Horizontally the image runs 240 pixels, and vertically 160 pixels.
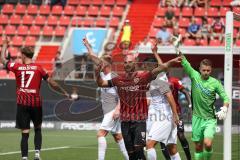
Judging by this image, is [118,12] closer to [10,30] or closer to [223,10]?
[223,10]

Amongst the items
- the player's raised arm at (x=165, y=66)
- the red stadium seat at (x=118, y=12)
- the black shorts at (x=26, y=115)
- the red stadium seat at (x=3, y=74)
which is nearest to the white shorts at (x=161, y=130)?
the player's raised arm at (x=165, y=66)

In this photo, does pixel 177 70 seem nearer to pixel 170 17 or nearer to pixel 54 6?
pixel 170 17

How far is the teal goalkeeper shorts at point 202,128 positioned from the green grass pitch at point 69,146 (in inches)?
165

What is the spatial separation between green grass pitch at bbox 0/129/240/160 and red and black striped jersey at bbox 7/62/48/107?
2431 millimetres

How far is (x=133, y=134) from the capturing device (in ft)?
46.4

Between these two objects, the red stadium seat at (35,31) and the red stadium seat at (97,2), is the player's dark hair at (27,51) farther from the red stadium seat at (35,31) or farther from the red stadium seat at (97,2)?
the red stadium seat at (97,2)

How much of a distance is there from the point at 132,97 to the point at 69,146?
7.51 m

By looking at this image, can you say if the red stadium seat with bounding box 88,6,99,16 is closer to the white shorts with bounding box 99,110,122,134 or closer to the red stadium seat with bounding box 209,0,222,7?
the red stadium seat with bounding box 209,0,222,7

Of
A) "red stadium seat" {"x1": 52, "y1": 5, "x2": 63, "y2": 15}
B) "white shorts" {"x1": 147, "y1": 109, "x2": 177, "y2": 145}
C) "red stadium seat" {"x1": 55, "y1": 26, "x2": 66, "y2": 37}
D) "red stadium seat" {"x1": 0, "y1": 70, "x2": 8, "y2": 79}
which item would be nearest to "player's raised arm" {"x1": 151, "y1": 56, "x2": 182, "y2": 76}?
"white shorts" {"x1": 147, "y1": 109, "x2": 177, "y2": 145}

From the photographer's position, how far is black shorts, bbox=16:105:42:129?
15.3 meters

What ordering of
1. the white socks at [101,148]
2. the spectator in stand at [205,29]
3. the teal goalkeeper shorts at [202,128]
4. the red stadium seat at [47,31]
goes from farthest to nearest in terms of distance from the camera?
1. the red stadium seat at [47,31]
2. the spectator in stand at [205,29]
3. the white socks at [101,148]
4. the teal goalkeeper shorts at [202,128]

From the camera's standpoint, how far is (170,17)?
3288cm

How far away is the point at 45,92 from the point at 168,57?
5487 mm

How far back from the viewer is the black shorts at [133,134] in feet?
45.9
